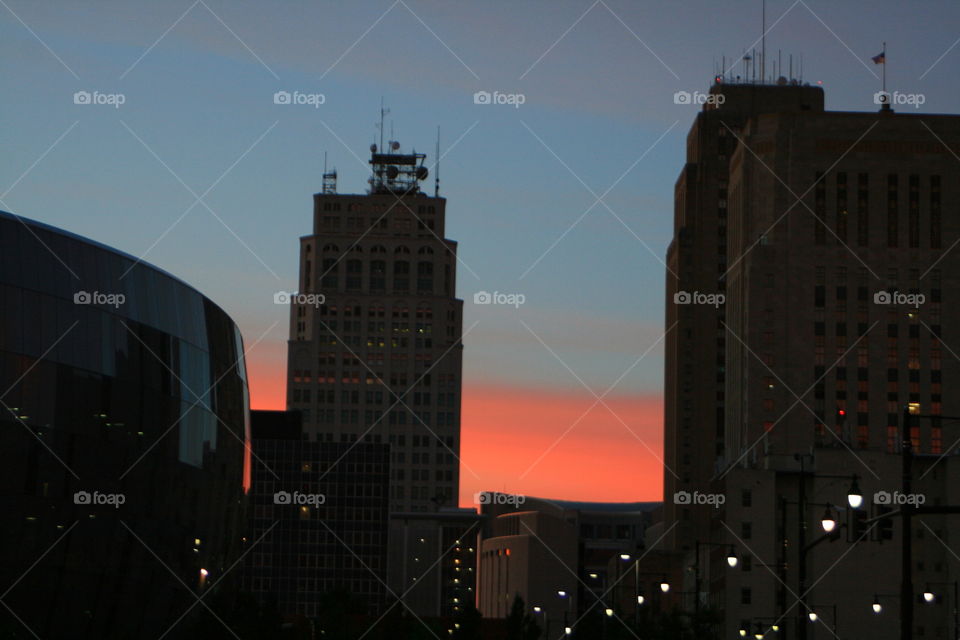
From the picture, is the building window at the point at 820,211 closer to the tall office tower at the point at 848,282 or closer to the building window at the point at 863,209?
the tall office tower at the point at 848,282

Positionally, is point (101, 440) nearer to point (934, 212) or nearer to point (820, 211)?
point (820, 211)

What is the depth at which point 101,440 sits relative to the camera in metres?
61.4

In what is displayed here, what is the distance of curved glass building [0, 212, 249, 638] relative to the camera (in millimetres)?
57344

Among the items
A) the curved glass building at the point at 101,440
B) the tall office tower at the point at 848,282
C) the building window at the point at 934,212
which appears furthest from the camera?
the building window at the point at 934,212

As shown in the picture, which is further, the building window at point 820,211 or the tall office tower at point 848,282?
the building window at point 820,211

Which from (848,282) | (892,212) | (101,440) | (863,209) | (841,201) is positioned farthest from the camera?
(892,212)

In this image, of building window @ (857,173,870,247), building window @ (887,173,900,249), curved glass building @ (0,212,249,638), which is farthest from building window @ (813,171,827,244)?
curved glass building @ (0,212,249,638)

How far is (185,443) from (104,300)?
9.20m

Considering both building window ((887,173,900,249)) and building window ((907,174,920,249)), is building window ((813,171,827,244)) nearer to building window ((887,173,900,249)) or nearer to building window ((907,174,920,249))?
building window ((887,173,900,249))

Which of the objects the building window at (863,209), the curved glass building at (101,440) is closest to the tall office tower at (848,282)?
the building window at (863,209)

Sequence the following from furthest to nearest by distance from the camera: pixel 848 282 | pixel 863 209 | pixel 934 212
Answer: pixel 934 212
pixel 863 209
pixel 848 282

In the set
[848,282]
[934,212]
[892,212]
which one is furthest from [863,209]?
[848,282]

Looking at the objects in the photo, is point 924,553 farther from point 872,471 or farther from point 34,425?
point 34,425

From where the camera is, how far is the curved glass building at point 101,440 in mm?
57344
